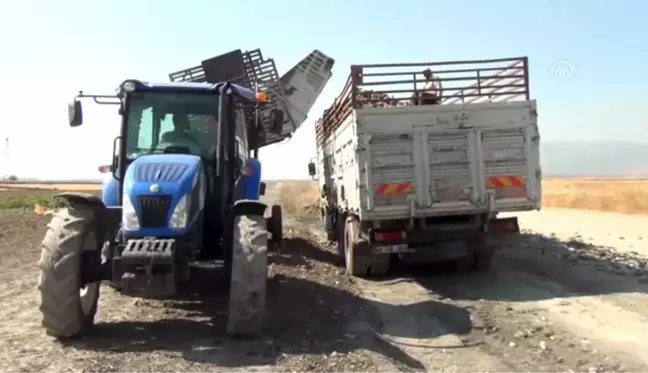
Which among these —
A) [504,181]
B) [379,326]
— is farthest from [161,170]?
[504,181]

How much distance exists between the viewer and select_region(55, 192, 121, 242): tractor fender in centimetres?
692

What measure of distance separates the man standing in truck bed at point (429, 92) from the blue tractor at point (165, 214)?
3069 millimetres

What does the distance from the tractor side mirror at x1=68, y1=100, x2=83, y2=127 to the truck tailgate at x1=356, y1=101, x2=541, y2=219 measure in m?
4.22

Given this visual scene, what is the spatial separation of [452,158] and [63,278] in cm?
621

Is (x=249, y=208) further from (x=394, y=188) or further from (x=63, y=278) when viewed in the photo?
(x=394, y=188)

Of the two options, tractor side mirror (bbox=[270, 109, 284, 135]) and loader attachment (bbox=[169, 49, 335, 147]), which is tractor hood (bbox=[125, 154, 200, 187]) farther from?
loader attachment (bbox=[169, 49, 335, 147])

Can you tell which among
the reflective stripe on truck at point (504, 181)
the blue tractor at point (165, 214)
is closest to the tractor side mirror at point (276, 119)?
the blue tractor at point (165, 214)

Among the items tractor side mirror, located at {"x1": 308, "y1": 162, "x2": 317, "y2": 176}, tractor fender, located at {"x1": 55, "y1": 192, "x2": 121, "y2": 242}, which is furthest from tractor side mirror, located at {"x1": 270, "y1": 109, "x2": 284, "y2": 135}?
tractor side mirror, located at {"x1": 308, "y1": 162, "x2": 317, "y2": 176}

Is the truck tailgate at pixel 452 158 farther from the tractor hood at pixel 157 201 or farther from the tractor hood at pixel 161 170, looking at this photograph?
the tractor hood at pixel 157 201

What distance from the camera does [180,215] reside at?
269 inches

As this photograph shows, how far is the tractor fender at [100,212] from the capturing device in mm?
6918

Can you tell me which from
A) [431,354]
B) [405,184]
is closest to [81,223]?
[431,354]

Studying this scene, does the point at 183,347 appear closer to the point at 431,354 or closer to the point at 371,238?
the point at 431,354

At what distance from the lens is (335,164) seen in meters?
14.1
